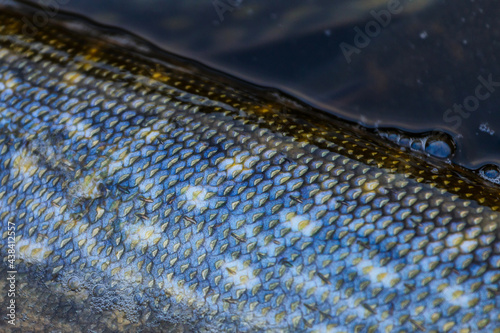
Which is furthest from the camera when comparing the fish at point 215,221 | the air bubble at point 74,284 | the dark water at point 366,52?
the dark water at point 366,52

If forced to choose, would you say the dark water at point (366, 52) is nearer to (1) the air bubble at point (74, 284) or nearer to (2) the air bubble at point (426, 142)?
(2) the air bubble at point (426, 142)

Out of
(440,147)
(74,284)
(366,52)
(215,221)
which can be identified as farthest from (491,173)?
(74,284)

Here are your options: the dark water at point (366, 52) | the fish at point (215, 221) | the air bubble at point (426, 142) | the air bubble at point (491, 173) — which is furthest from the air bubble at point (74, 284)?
the air bubble at point (491, 173)

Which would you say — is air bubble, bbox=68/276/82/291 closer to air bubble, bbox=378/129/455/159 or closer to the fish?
the fish

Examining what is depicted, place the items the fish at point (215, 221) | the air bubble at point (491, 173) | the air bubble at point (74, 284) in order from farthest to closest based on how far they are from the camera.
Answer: the air bubble at point (491, 173), the air bubble at point (74, 284), the fish at point (215, 221)

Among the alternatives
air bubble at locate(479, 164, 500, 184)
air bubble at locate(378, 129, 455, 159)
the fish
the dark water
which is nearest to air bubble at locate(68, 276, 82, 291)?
the fish

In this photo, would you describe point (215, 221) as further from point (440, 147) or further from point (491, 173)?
point (491, 173)

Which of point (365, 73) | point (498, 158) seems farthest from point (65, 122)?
point (498, 158)
